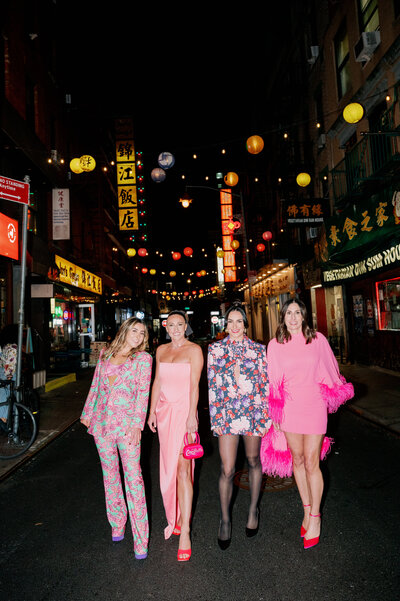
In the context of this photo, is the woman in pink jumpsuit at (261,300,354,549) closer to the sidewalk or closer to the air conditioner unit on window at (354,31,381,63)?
the sidewalk

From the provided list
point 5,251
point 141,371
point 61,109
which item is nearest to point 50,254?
point 5,251

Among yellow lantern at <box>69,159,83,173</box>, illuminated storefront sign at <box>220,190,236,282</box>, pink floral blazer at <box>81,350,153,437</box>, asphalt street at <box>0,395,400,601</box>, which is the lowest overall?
asphalt street at <box>0,395,400,601</box>

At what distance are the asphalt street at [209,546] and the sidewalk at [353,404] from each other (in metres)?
1.51

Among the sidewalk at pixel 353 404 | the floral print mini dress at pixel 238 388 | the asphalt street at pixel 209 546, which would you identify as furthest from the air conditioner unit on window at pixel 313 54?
the floral print mini dress at pixel 238 388

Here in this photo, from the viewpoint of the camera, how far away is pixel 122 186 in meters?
25.2

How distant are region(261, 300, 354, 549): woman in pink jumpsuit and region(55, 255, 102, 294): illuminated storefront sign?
14.2 m

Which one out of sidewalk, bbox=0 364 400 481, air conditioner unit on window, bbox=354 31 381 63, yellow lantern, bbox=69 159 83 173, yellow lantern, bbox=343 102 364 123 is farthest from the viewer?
air conditioner unit on window, bbox=354 31 381 63

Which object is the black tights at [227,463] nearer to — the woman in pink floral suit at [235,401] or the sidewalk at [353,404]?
the woman in pink floral suit at [235,401]

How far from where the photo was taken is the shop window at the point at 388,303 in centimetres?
1197

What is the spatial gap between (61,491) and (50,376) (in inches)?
387

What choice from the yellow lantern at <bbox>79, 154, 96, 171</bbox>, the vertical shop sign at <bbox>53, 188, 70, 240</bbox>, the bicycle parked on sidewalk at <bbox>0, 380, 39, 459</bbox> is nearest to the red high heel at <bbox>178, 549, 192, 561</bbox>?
the bicycle parked on sidewalk at <bbox>0, 380, 39, 459</bbox>

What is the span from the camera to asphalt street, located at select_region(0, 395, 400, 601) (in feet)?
9.63

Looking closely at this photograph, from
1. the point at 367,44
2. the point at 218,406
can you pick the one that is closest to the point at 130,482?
the point at 218,406

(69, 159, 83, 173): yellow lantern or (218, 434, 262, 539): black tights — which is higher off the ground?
(69, 159, 83, 173): yellow lantern
